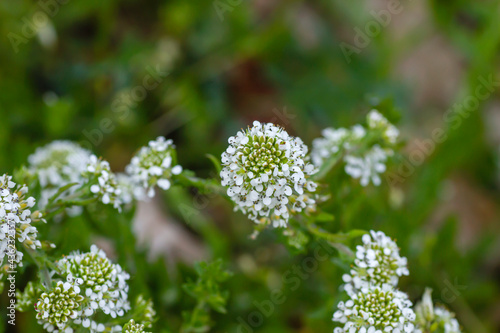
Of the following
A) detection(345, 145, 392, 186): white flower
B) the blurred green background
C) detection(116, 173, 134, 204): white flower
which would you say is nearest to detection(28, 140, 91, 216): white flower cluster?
the blurred green background

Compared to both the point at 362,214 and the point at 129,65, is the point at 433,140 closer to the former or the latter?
the point at 362,214

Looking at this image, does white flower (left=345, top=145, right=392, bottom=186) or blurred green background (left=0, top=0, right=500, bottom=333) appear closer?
white flower (left=345, top=145, right=392, bottom=186)

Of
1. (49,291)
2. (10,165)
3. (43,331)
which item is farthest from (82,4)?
(49,291)

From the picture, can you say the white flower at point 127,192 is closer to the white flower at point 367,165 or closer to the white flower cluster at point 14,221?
the white flower cluster at point 14,221

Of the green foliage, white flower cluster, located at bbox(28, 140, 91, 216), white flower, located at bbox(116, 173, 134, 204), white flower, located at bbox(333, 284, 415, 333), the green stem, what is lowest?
white flower, located at bbox(333, 284, 415, 333)

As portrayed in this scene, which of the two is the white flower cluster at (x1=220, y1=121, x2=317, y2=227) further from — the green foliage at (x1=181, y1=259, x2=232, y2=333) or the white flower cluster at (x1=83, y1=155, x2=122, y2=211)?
the white flower cluster at (x1=83, y1=155, x2=122, y2=211)

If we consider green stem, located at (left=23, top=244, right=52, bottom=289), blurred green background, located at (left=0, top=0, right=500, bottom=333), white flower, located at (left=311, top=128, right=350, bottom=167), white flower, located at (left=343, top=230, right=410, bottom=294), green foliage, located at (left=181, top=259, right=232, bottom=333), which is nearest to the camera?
green stem, located at (left=23, top=244, right=52, bottom=289)

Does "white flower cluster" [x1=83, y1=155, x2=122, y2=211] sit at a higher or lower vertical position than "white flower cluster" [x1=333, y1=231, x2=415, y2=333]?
Result: higher
